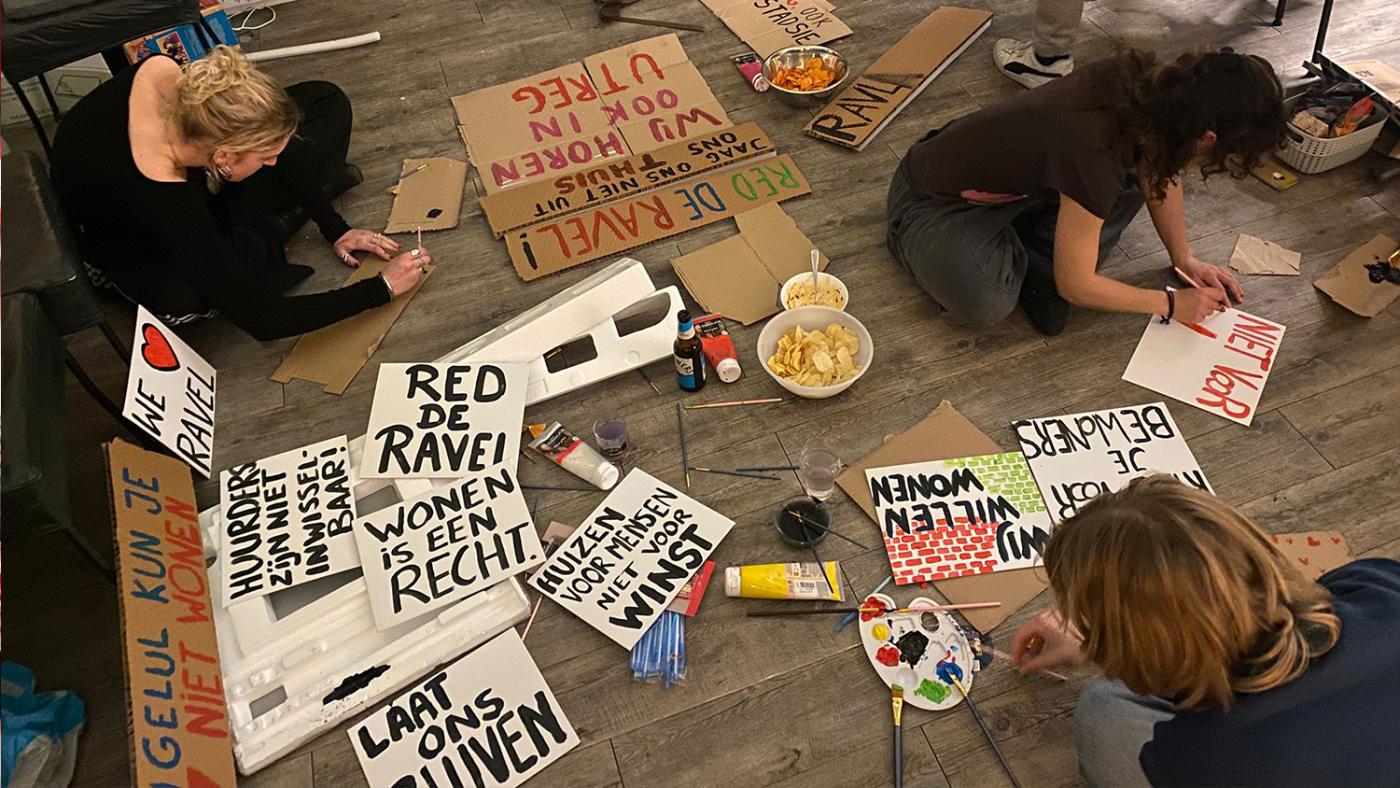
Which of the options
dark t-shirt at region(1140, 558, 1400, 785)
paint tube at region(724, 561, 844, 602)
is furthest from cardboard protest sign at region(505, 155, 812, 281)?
dark t-shirt at region(1140, 558, 1400, 785)

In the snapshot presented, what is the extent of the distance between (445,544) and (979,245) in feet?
4.50

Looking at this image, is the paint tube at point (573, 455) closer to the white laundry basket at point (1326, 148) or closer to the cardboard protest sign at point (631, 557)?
the cardboard protest sign at point (631, 557)

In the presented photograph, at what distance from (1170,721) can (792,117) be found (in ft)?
6.88

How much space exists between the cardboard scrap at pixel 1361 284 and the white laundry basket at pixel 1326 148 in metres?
0.29

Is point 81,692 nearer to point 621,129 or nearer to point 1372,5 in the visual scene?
point 621,129

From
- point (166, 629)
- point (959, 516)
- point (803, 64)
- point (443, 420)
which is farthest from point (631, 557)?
point (803, 64)

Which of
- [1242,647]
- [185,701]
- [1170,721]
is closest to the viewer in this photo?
[1242,647]

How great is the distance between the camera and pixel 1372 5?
9.75 ft

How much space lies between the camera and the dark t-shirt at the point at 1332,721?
3.44ft

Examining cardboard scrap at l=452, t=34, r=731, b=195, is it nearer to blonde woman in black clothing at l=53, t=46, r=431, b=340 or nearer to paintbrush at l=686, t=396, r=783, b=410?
blonde woman in black clothing at l=53, t=46, r=431, b=340

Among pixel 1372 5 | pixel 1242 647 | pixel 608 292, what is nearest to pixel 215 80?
pixel 608 292

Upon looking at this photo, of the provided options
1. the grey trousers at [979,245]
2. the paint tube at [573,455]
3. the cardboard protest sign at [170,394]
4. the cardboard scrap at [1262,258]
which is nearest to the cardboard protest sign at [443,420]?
the paint tube at [573,455]

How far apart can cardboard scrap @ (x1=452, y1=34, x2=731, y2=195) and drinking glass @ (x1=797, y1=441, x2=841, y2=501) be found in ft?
4.07

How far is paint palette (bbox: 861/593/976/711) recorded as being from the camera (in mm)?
1689
